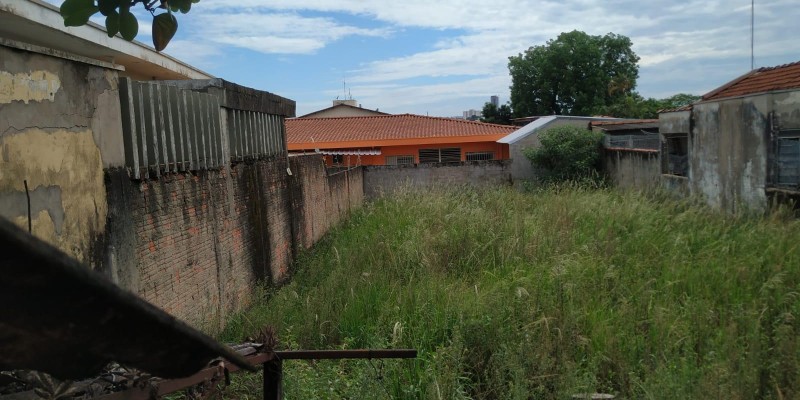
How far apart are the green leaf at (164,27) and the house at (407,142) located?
1925cm

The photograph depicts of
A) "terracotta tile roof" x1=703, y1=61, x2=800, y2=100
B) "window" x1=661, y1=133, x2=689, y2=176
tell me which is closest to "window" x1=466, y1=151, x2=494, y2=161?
"window" x1=661, y1=133, x2=689, y2=176

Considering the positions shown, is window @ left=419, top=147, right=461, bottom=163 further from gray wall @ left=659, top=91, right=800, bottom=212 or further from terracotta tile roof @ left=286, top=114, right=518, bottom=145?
gray wall @ left=659, top=91, right=800, bottom=212

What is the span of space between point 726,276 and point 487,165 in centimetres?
1142

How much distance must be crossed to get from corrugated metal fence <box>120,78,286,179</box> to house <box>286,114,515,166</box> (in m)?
14.5

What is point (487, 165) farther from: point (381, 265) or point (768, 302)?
point (768, 302)

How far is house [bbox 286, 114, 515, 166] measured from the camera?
2264 centimetres

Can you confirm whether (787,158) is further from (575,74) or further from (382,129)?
(575,74)

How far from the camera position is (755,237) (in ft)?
23.7

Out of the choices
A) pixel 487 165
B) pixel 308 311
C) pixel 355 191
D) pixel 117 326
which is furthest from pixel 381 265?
pixel 487 165

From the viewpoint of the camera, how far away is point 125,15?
1.68 m

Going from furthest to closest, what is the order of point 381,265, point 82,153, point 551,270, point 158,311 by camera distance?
point 381,265 → point 551,270 → point 82,153 → point 158,311

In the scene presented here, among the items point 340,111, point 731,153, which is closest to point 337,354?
point 731,153

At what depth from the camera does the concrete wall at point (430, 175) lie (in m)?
16.7

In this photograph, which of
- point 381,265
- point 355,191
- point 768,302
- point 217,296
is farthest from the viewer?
point 355,191
